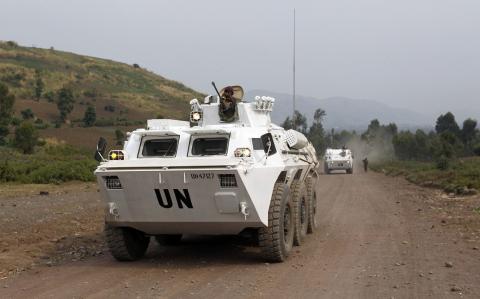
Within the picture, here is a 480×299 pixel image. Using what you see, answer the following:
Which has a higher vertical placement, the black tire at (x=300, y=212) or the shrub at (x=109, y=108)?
the shrub at (x=109, y=108)

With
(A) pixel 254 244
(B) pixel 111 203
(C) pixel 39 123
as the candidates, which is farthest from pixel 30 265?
(C) pixel 39 123

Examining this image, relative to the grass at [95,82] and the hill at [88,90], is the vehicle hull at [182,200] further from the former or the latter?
the grass at [95,82]

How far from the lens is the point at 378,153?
78.5 meters

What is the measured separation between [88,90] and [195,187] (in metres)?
78.2

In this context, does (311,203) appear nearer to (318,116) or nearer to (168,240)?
(168,240)

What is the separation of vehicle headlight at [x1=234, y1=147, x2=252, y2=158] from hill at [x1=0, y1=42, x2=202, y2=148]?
43146mm

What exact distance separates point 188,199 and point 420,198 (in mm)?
13700

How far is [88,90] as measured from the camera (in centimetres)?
8338

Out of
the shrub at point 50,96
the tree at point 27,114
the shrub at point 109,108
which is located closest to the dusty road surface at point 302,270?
the tree at point 27,114

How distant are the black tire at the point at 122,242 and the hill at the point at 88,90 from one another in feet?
137

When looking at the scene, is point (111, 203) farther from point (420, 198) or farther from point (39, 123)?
point (39, 123)

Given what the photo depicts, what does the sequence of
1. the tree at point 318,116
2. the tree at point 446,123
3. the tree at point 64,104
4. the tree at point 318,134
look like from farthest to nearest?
the tree at point 318,116 → the tree at point 446,123 → the tree at point 318,134 → the tree at point 64,104

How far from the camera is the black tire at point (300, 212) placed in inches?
415

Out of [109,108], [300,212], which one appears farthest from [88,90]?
[300,212]
